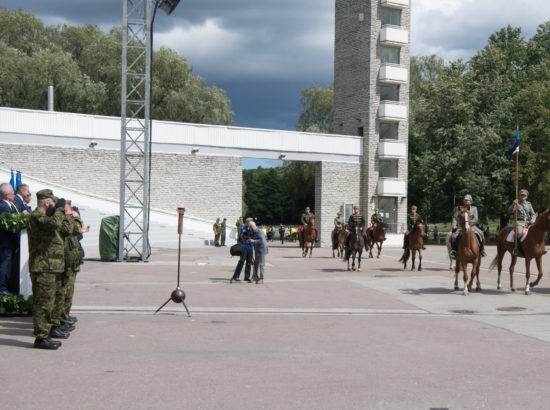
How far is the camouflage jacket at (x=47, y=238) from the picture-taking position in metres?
8.52

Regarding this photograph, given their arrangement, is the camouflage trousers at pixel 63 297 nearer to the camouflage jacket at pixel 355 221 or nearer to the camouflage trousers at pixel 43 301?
the camouflage trousers at pixel 43 301

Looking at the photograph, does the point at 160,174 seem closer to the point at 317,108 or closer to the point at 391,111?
the point at 391,111

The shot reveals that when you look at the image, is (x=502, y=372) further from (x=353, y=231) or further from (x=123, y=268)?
(x=123, y=268)

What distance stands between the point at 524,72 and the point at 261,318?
58.0m

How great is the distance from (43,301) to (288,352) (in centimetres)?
345

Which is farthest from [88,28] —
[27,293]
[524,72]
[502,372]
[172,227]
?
[502,372]

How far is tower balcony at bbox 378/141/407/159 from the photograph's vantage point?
50.1 m

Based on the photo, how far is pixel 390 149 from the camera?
50.3 m

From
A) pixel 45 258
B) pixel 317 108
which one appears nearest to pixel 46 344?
pixel 45 258

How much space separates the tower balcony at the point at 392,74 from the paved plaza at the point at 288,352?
35667mm

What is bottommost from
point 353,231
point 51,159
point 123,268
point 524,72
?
point 123,268

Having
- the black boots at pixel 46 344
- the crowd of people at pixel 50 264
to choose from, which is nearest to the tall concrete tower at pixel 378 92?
the crowd of people at pixel 50 264

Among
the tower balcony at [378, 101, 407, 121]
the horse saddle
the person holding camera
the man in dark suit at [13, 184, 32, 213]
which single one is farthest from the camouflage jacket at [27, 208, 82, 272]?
the tower balcony at [378, 101, 407, 121]

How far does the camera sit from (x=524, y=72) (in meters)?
61.7
